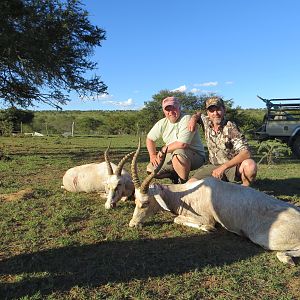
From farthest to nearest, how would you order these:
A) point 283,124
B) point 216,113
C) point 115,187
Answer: point 283,124, point 115,187, point 216,113

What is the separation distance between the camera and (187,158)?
26.5 feet

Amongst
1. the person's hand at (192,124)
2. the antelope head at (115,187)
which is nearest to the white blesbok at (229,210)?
the antelope head at (115,187)

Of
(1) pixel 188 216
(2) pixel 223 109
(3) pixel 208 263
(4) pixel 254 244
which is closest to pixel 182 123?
(2) pixel 223 109

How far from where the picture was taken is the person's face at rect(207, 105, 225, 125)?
7.41 meters

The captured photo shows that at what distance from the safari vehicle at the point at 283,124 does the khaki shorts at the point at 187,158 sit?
1109cm

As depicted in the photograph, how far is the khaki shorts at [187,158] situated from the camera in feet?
26.5

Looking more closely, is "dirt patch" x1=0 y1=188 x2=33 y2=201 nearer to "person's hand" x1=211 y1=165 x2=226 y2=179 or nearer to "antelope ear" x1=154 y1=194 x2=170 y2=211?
"antelope ear" x1=154 y1=194 x2=170 y2=211

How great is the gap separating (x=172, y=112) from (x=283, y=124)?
464 inches

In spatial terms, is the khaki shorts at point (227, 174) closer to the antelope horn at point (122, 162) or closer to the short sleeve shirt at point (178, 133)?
the short sleeve shirt at point (178, 133)

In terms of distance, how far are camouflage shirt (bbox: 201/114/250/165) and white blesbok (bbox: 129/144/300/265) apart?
1050 millimetres

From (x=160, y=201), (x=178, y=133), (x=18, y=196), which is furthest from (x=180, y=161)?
(x=18, y=196)

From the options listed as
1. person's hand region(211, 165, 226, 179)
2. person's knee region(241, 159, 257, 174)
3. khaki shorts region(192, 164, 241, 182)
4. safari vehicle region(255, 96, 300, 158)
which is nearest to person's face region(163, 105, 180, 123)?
khaki shorts region(192, 164, 241, 182)

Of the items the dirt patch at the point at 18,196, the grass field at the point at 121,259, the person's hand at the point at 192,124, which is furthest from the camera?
the dirt patch at the point at 18,196

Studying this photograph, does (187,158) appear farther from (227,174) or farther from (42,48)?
(42,48)
